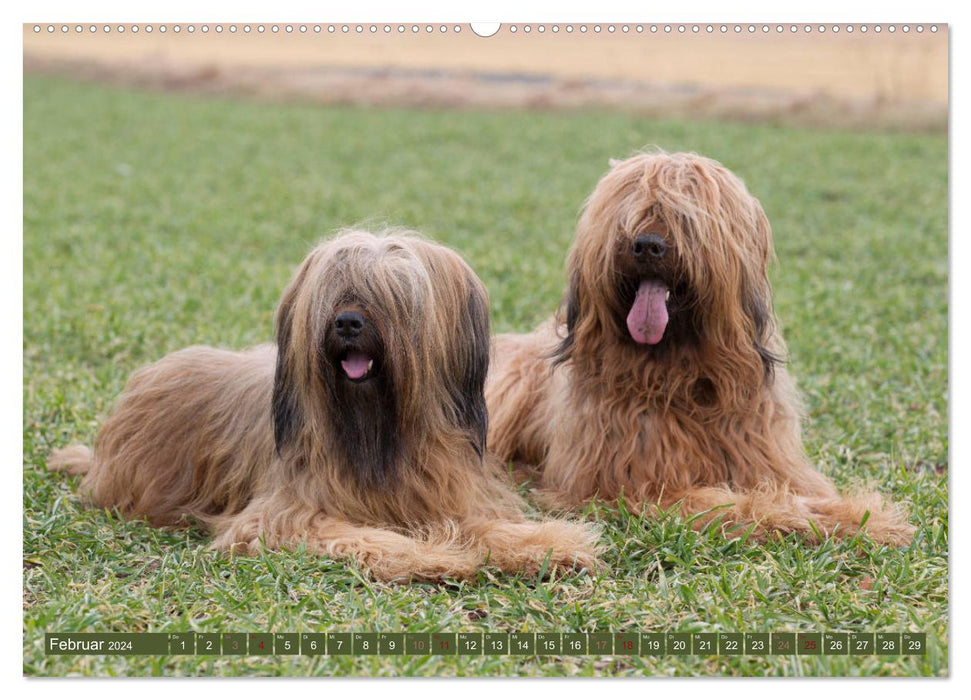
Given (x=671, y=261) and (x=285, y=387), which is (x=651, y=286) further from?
(x=285, y=387)

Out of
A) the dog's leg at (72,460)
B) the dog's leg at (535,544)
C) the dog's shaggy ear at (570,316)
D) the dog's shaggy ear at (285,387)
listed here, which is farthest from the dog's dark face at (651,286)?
the dog's leg at (72,460)

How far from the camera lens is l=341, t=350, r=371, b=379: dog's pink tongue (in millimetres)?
4594

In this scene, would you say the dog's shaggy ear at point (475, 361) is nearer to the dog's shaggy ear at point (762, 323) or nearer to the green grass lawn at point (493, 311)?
the green grass lawn at point (493, 311)

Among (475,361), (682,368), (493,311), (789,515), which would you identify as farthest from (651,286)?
(493,311)

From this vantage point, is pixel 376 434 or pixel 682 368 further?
pixel 682 368

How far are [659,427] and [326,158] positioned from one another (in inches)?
351

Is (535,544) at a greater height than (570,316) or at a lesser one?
lesser

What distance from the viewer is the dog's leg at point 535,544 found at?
4.78 meters

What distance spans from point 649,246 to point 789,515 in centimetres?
137

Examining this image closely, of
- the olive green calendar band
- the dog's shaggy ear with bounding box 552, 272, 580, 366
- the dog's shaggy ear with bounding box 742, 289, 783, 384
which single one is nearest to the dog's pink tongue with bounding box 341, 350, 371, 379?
the olive green calendar band

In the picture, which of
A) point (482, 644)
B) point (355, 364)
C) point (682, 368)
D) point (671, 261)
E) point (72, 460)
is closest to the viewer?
point (482, 644)

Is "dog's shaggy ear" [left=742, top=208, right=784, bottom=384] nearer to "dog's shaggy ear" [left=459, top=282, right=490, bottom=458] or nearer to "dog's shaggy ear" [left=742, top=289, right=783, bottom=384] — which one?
"dog's shaggy ear" [left=742, top=289, right=783, bottom=384]

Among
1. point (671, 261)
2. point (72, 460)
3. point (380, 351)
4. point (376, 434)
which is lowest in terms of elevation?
point (72, 460)

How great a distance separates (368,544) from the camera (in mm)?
4777
